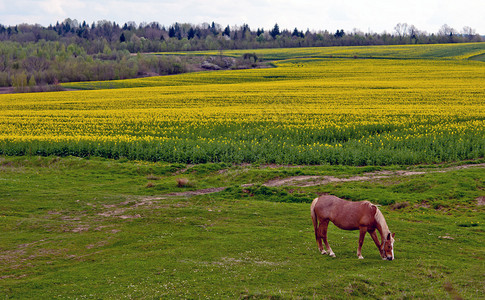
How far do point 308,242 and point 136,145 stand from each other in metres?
20.7

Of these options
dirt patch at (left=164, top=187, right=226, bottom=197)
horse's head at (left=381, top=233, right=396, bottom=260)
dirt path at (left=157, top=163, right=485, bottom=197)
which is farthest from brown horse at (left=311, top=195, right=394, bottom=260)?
dirt patch at (left=164, top=187, right=226, bottom=197)

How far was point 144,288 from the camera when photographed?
10422mm

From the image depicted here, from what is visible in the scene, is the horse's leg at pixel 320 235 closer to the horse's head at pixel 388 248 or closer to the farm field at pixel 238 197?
the farm field at pixel 238 197

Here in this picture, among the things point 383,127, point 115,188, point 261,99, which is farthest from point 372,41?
point 115,188

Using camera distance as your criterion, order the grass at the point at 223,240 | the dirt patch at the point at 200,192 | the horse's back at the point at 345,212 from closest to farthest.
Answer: the grass at the point at 223,240
the horse's back at the point at 345,212
the dirt patch at the point at 200,192

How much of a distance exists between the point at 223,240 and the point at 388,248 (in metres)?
5.04

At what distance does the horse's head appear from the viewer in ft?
38.7

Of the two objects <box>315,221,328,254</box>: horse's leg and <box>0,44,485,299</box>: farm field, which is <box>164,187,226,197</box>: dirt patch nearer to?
<box>0,44,485,299</box>: farm field

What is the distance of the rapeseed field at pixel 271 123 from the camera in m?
29.7

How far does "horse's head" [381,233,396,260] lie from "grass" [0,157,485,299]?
252 millimetres

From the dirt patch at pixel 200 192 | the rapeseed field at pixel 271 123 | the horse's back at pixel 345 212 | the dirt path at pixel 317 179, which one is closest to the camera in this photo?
the horse's back at pixel 345 212

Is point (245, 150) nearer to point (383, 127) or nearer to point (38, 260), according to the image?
point (383, 127)

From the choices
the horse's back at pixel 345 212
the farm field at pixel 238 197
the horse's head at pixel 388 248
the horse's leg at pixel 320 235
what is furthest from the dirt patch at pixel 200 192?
the horse's head at pixel 388 248

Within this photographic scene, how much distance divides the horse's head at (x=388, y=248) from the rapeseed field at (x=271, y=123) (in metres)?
15.8
